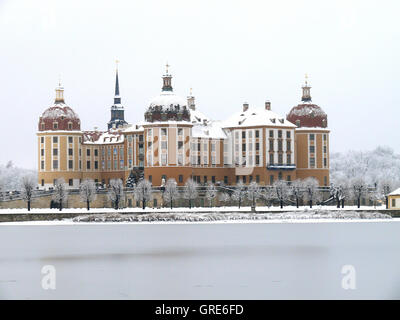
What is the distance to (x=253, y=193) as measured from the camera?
100562 millimetres

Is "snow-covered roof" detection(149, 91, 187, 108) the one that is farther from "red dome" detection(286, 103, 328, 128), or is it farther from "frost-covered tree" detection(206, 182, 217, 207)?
"red dome" detection(286, 103, 328, 128)

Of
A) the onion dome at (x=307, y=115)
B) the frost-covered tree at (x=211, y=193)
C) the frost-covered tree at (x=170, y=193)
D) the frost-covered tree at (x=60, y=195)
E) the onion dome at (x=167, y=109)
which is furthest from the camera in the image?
the onion dome at (x=307, y=115)

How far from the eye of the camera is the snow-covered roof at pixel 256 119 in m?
109

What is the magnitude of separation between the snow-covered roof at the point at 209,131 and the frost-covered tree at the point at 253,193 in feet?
34.1

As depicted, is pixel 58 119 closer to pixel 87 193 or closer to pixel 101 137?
pixel 101 137

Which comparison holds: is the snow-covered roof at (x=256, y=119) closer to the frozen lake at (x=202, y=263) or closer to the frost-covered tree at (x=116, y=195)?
the frost-covered tree at (x=116, y=195)

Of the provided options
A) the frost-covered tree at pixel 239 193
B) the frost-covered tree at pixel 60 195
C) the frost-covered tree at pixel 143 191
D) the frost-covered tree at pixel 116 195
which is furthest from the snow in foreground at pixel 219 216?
the frost-covered tree at pixel 239 193

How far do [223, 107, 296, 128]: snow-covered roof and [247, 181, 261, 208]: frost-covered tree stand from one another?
8.99 meters

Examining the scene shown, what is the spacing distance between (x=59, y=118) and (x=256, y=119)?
22.3m

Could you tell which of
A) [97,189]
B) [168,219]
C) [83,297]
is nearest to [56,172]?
[97,189]

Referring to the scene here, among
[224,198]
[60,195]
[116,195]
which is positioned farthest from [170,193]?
[60,195]

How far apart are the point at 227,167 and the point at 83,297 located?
79213 mm
